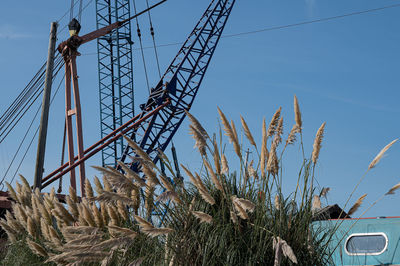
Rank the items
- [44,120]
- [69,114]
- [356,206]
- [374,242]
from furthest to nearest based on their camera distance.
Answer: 1. [69,114]
2. [44,120]
3. [374,242]
4. [356,206]

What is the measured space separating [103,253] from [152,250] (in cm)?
48

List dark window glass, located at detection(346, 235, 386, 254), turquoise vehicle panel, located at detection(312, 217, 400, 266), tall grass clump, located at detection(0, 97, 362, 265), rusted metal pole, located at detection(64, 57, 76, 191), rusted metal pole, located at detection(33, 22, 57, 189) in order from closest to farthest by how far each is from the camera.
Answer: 1. tall grass clump, located at detection(0, 97, 362, 265)
2. turquoise vehicle panel, located at detection(312, 217, 400, 266)
3. dark window glass, located at detection(346, 235, 386, 254)
4. rusted metal pole, located at detection(33, 22, 57, 189)
5. rusted metal pole, located at detection(64, 57, 76, 191)

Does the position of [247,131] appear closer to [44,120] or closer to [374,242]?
[374,242]

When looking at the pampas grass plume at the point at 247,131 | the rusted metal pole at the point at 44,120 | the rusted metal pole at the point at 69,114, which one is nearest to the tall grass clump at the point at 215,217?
the pampas grass plume at the point at 247,131

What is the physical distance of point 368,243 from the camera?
28.0ft

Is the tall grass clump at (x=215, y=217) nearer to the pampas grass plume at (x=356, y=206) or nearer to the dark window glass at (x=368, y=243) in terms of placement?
the pampas grass plume at (x=356, y=206)

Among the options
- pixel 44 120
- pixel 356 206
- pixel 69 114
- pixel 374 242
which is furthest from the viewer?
pixel 69 114

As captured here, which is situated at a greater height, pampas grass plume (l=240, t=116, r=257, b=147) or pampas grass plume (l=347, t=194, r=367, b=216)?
pampas grass plume (l=240, t=116, r=257, b=147)

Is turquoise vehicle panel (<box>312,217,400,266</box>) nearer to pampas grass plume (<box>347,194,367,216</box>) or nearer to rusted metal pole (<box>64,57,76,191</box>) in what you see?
pampas grass plume (<box>347,194,367,216</box>)

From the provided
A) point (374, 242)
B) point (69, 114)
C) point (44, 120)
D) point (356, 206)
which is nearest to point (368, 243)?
point (374, 242)

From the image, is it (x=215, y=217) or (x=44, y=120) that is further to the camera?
(x=44, y=120)

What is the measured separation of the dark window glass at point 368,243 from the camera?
8375 millimetres

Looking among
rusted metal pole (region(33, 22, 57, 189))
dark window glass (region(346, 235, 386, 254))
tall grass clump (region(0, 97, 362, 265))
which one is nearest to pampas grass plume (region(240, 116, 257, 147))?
tall grass clump (region(0, 97, 362, 265))

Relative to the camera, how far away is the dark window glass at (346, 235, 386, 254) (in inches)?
330
